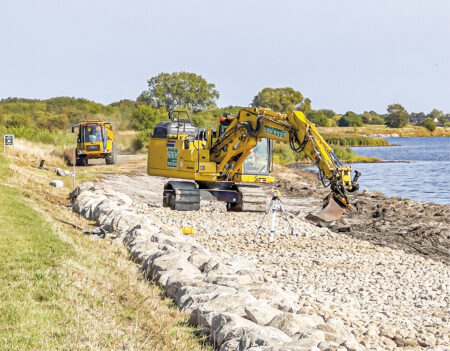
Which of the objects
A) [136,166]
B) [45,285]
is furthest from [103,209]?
[136,166]

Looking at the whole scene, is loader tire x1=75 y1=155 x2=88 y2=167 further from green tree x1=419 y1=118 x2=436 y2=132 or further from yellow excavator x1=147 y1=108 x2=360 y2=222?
green tree x1=419 y1=118 x2=436 y2=132

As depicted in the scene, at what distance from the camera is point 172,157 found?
21.9m

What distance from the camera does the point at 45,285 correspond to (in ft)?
28.2

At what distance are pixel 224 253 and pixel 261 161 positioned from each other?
6.56 metres

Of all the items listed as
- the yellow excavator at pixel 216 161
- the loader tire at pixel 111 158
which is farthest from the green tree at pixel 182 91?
the yellow excavator at pixel 216 161

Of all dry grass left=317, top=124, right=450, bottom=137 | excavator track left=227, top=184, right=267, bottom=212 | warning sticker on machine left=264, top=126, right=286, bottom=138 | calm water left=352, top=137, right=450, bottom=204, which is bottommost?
calm water left=352, top=137, right=450, bottom=204

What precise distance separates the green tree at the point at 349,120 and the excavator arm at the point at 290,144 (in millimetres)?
120243

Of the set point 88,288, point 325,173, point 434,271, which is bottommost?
point 434,271

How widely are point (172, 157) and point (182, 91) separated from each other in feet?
231

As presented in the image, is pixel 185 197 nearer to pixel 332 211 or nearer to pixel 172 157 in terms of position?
pixel 172 157

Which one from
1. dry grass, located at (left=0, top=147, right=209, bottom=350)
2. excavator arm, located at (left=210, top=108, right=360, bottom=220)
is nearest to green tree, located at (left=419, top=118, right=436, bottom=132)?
excavator arm, located at (left=210, top=108, right=360, bottom=220)

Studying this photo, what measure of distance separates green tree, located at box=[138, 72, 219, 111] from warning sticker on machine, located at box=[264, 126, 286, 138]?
2868 inches

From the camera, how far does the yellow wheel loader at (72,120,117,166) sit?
37.8 m

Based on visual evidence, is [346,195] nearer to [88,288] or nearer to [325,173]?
[325,173]
